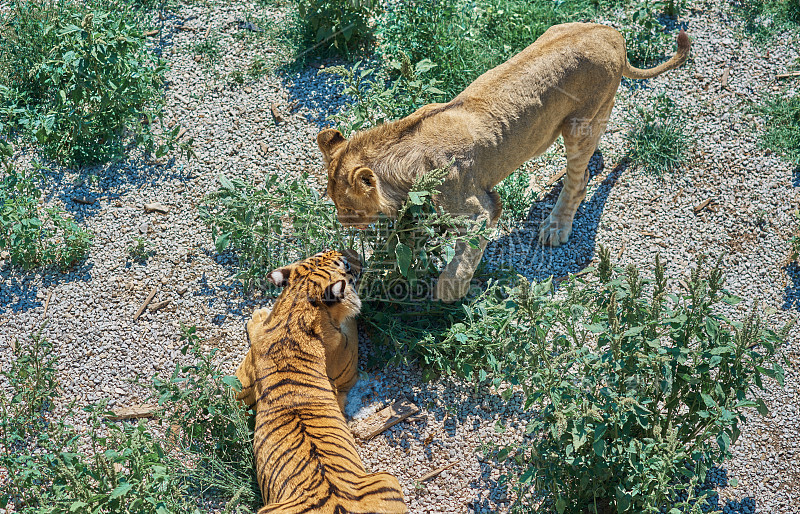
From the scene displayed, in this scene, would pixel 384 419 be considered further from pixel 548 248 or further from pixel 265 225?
pixel 548 248

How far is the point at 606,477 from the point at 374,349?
7.04 ft

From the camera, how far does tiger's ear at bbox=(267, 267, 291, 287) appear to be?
5094 mm

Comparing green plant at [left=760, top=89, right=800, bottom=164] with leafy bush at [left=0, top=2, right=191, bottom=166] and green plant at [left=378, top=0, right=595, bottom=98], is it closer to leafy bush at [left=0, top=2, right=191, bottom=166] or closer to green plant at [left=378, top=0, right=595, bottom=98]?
green plant at [left=378, top=0, right=595, bottom=98]

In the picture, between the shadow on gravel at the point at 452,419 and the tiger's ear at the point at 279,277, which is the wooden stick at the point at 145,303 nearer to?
the tiger's ear at the point at 279,277

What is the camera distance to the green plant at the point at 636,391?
408 cm

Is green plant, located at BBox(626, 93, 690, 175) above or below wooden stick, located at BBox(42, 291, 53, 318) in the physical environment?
above

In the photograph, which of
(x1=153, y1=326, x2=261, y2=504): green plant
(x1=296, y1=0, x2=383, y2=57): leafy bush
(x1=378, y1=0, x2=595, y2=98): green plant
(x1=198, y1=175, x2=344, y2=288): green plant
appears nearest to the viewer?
→ (x1=153, y1=326, x2=261, y2=504): green plant

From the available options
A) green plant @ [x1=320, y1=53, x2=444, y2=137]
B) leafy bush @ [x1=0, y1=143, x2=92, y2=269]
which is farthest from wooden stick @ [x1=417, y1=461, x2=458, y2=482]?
leafy bush @ [x1=0, y1=143, x2=92, y2=269]

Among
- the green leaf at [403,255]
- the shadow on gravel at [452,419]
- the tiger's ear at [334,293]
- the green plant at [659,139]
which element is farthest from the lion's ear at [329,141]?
the green plant at [659,139]

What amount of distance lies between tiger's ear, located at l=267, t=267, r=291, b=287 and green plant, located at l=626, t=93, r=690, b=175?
4.04 m

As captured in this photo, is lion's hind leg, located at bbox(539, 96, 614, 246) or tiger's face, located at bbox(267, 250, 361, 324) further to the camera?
lion's hind leg, located at bbox(539, 96, 614, 246)

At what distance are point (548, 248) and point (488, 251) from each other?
594 millimetres

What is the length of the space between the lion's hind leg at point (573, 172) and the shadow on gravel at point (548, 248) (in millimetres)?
106

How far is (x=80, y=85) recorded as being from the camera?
6418mm
